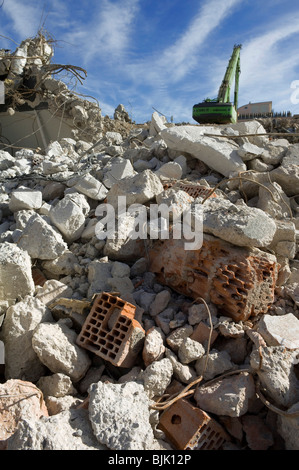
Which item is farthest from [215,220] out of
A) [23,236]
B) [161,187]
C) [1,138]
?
[1,138]

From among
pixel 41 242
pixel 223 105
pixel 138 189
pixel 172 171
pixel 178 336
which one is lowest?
pixel 178 336

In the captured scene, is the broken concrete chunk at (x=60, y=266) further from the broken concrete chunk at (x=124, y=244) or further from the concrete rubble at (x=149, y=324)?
the broken concrete chunk at (x=124, y=244)

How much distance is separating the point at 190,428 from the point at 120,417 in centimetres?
46

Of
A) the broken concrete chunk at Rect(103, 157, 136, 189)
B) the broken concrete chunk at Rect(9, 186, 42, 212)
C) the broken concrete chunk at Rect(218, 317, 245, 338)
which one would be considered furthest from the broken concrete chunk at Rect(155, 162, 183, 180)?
the broken concrete chunk at Rect(218, 317, 245, 338)

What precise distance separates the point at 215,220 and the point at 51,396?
1728mm

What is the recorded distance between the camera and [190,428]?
1813mm

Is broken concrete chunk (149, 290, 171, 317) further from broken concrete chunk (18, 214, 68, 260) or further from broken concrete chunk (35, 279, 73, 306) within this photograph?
broken concrete chunk (18, 214, 68, 260)

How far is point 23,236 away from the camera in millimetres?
2957

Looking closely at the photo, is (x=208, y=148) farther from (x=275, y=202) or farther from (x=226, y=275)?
(x=226, y=275)

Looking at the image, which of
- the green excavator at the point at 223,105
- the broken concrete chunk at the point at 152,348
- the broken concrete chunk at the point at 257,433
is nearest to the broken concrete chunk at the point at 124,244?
the broken concrete chunk at the point at 152,348

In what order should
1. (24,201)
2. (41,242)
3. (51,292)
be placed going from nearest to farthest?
1. (51,292)
2. (41,242)
3. (24,201)

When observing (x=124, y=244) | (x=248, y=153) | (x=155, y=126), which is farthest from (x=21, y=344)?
(x=155, y=126)

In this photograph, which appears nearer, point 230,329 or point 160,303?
point 230,329
